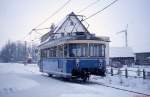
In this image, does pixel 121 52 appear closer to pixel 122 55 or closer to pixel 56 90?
pixel 122 55

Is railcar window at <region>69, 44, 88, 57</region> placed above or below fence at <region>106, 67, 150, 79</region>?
above

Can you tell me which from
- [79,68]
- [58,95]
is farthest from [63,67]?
[58,95]

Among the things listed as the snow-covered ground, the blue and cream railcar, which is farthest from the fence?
the blue and cream railcar

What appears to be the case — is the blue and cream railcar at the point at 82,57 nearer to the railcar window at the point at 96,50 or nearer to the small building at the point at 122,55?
the railcar window at the point at 96,50

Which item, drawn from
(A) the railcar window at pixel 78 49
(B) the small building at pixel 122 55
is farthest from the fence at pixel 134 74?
(B) the small building at pixel 122 55

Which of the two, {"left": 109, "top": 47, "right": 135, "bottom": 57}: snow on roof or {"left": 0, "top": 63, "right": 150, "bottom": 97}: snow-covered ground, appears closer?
{"left": 0, "top": 63, "right": 150, "bottom": 97}: snow-covered ground

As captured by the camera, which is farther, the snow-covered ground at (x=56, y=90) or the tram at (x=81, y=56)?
the tram at (x=81, y=56)

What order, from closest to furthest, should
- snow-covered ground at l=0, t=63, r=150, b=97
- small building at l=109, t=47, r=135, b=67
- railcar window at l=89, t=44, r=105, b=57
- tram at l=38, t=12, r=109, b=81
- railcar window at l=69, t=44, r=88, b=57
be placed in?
snow-covered ground at l=0, t=63, r=150, b=97
tram at l=38, t=12, r=109, b=81
railcar window at l=69, t=44, r=88, b=57
railcar window at l=89, t=44, r=105, b=57
small building at l=109, t=47, r=135, b=67

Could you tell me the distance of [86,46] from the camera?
776 inches

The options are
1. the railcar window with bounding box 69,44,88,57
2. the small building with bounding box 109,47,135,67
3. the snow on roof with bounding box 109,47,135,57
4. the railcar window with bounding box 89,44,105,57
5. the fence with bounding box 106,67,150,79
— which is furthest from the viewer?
the snow on roof with bounding box 109,47,135,57

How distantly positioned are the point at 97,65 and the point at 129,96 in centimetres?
758

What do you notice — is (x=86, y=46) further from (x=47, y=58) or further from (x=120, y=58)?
(x=120, y=58)

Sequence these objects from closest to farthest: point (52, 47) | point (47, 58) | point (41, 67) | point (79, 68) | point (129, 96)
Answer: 1. point (129, 96)
2. point (79, 68)
3. point (52, 47)
4. point (47, 58)
5. point (41, 67)

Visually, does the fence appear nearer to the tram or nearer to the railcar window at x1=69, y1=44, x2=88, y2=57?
the tram
